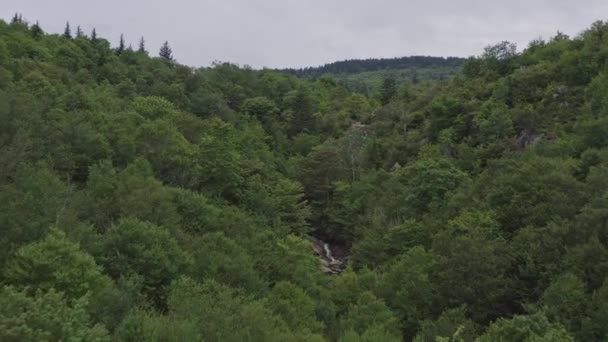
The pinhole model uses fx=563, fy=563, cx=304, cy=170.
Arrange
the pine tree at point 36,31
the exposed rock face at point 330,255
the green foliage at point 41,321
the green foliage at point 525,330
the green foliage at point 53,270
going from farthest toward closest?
the pine tree at point 36,31, the exposed rock face at point 330,255, the green foliage at point 525,330, the green foliage at point 53,270, the green foliage at point 41,321

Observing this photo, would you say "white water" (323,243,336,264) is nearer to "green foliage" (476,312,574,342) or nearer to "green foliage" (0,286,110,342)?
"green foliage" (476,312,574,342)

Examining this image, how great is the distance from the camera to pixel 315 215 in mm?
81188

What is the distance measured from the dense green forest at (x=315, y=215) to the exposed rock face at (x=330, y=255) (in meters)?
1.88

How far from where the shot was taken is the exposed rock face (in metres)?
65.6

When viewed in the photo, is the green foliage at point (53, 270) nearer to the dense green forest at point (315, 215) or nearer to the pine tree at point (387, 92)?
the dense green forest at point (315, 215)

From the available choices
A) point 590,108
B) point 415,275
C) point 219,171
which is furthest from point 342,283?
point 590,108

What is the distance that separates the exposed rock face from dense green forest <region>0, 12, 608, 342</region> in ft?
6.18

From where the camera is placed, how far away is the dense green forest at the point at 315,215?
1073 inches

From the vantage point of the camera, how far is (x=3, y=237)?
1158 inches

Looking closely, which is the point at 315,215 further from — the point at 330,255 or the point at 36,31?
the point at 36,31

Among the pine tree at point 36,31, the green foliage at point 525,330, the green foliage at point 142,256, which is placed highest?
the pine tree at point 36,31

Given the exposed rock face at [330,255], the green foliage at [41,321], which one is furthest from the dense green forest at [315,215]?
the exposed rock face at [330,255]

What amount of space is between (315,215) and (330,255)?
9.29 meters

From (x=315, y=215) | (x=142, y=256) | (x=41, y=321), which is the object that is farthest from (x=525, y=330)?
(x=315, y=215)
